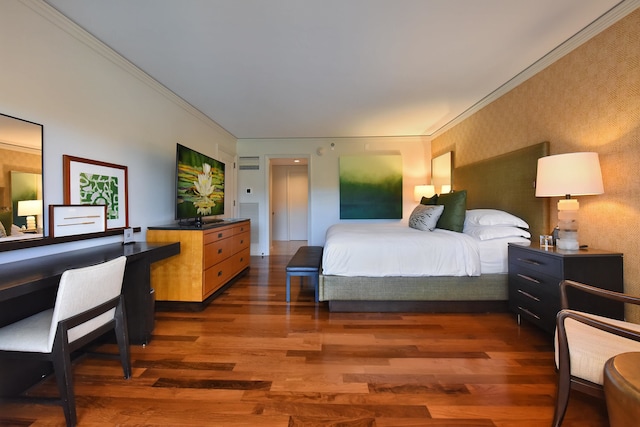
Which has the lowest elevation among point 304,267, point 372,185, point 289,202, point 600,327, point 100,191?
point 304,267

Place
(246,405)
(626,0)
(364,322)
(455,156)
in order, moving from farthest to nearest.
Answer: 1. (455,156)
2. (364,322)
3. (626,0)
4. (246,405)

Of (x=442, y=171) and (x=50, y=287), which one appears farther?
(x=442, y=171)

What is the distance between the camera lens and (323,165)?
17.7 feet

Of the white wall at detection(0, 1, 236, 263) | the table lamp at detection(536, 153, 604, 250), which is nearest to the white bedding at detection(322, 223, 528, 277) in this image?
the table lamp at detection(536, 153, 604, 250)

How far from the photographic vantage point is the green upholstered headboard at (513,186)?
254 centimetres

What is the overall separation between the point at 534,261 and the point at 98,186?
3671 millimetres

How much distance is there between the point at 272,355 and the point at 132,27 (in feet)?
8.93

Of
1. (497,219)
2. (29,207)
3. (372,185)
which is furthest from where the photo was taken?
(372,185)

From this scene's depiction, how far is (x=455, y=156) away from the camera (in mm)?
4266

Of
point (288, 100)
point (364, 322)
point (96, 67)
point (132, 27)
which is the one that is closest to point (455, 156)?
point (288, 100)

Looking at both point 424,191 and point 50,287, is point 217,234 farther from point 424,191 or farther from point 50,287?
point 424,191

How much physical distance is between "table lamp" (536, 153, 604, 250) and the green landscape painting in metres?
3.18

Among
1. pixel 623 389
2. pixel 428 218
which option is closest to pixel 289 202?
pixel 428 218

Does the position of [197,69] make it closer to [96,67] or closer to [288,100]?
[96,67]
